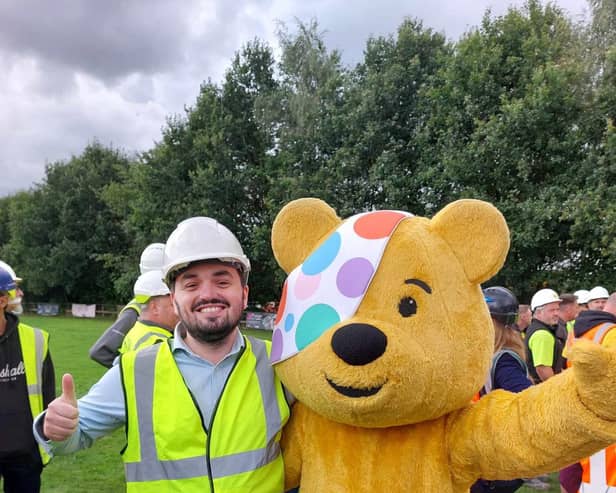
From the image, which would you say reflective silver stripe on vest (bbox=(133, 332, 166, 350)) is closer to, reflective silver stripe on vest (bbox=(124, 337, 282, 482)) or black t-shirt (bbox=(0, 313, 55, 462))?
black t-shirt (bbox=(0, 313, 55, 462))

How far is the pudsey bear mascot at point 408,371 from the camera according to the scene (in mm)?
1729

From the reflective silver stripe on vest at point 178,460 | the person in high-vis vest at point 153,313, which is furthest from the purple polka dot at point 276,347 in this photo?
the person in high-vis vest at point 153,313

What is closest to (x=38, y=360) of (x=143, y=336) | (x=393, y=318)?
(x=143, y=336)

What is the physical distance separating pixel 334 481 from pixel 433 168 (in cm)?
1525

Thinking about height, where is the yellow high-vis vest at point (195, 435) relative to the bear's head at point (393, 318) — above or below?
below

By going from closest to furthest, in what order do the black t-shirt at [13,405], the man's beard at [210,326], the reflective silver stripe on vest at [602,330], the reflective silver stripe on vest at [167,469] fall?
the reflective silver stripe on vest at [167,469], the man's beard at [210,326], the black t-shirt at [13,405], the reflective silver stripe on vest at [602,330]

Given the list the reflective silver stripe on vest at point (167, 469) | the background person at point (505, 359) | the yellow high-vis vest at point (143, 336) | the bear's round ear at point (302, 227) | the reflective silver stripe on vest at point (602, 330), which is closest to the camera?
the reflective silver stripe on vest at point (167, 469)

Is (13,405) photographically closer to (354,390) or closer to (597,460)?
(354,390)

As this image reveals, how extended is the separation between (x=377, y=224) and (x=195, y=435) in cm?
111

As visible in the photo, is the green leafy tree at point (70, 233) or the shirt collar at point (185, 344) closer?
the shirt collar at point (185, 344)

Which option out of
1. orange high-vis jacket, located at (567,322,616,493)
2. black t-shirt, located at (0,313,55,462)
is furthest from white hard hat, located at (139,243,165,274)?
orange high-vis jacket, located at (567,322,616,493)

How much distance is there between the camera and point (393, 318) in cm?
186

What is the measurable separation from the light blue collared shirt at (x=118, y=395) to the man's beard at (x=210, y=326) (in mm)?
99

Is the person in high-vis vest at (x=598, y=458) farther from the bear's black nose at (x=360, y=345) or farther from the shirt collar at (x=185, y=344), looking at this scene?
the shirt collar at (x=185, y=344)
